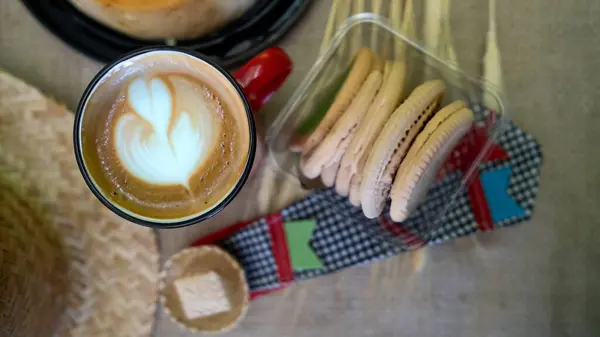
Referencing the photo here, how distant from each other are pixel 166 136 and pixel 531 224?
1.31 ft

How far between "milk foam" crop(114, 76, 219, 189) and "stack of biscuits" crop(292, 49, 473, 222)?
0.10 meters

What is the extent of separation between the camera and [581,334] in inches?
24.5

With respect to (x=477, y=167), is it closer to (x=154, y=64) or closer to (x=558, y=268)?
(x=558, y=268)

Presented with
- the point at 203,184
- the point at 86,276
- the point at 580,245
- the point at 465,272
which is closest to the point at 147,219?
the point at 203,184

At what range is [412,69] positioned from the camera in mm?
587

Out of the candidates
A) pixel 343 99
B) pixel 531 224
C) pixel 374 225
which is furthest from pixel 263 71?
pixel 531 224

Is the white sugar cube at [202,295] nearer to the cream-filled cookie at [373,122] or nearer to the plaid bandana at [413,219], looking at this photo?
the plaid bandana at [413,219]

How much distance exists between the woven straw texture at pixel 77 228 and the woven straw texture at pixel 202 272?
17 mm

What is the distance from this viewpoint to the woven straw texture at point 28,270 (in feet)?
1.72

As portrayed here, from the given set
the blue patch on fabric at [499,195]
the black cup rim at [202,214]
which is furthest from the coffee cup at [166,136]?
the blue patch on fabric at [499,195]

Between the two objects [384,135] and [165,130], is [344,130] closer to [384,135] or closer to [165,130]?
[384,135]

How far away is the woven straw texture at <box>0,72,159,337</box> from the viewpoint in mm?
615

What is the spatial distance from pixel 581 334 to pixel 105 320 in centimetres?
52

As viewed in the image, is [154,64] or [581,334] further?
[581,334]
